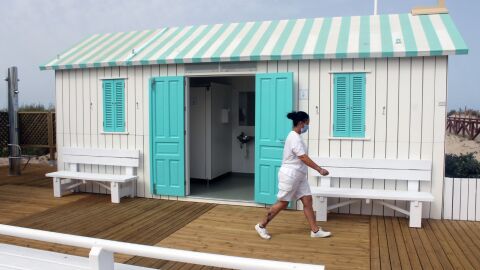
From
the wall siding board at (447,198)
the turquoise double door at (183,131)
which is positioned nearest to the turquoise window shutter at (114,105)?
the turquoise double door at (183,131)

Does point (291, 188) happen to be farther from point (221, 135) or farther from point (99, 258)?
point (221, 135)

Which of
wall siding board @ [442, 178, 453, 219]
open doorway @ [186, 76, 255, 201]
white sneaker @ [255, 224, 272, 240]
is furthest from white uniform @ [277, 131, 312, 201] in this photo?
open doorway @ [186, 76, 255, 201]

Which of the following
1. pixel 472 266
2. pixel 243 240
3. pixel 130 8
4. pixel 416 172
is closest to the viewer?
pixel 472 266

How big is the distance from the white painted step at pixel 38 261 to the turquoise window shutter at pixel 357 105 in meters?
4.24

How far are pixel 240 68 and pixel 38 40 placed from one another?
363 inches

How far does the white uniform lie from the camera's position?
4684 mm

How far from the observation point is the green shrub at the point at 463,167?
6574 mm

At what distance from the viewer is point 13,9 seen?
11.9 m

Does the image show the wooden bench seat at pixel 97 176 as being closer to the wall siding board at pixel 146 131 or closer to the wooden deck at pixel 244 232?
the wall siding board at pixel 146 131

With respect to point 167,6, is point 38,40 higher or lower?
lower

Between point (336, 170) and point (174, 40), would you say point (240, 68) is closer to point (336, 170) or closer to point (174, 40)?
point (174, 40)

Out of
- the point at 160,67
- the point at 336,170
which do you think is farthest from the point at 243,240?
the point at 160,67

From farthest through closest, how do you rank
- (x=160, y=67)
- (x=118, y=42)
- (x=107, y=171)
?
(x=118, y=42) < (x=107, y=171) < (x=160, y=67)

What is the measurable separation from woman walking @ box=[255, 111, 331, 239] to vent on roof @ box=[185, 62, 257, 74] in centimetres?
200
